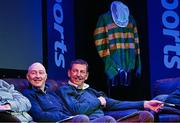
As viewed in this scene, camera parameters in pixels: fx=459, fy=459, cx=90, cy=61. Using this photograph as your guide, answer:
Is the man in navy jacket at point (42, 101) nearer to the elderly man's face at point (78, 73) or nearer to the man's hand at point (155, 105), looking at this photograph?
the elderly man's face at point (78, 73)

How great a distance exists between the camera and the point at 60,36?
6.09 meters

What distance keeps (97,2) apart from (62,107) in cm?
291

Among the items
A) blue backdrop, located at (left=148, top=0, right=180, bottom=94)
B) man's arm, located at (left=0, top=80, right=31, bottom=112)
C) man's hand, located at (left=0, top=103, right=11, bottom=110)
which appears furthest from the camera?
blue backdrop, located at (left=148, top=0, right=180, bottom=94)

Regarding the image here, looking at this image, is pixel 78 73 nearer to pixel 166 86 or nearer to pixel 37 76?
A: pixel 37 76

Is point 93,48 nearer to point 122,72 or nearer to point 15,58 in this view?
point 122,72

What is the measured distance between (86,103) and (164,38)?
2856 mm

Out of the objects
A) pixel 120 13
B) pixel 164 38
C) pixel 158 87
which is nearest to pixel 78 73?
pixel 158 87

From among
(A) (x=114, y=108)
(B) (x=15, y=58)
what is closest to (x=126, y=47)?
(B) (x=15, y=58)

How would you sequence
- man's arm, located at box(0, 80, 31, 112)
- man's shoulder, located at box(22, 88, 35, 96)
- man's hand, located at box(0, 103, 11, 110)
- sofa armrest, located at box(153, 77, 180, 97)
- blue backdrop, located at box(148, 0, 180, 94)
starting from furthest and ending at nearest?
1. blue backdrop, located at box(148, 0, 180, 94)
2. sofa armrest, located at box(153, 77, 180, 97)
3. man's shoulder, located at box(22, 88, 35, 96)
4. man's arm, located at box(0, 80, 31, 112)
5. man's hand, located at box(0, 103, 11, 110)

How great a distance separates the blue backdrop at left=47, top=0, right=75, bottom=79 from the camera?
19.4 feet

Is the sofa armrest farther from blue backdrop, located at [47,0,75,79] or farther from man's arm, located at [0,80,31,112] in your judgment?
man's arm, located at [0,80,31,112]

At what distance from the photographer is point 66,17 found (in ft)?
20.6

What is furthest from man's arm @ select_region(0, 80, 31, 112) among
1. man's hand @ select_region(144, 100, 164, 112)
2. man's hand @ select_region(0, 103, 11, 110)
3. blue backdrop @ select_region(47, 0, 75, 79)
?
blue backdrop @ select_region(47, 0, 75, 79)

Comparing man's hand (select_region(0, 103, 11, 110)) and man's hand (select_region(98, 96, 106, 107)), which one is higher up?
man's hand (select_region(0, 103, 11, 110))
